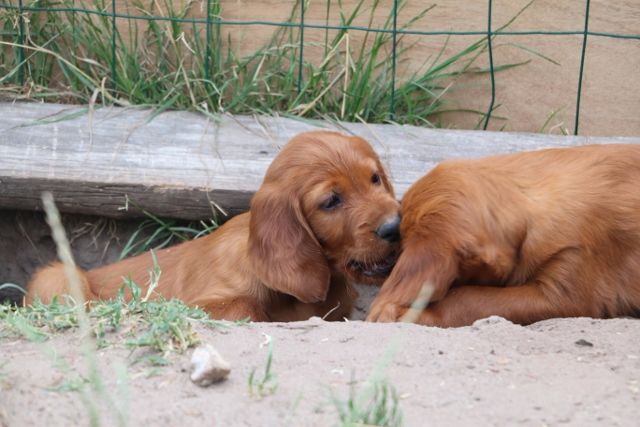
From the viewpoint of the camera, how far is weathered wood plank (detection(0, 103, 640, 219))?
5.82m

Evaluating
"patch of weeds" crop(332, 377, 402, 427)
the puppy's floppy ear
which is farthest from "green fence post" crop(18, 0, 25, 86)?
"patch of weeds" crop(332, 377, 402, 427)

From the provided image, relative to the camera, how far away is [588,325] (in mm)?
4203

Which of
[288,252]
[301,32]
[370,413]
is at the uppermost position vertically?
[301,32]

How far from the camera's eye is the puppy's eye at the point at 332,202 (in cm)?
493

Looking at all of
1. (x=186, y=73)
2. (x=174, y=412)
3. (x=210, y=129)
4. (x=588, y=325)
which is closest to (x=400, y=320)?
(x=588, y=325)

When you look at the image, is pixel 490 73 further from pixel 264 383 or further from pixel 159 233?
pixel 264 383

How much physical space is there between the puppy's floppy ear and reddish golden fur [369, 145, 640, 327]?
0.60 meters

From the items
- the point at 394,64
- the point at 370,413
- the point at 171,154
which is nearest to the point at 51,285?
the point at 171,154

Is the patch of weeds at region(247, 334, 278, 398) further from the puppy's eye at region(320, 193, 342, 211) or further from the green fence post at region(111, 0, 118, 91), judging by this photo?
the green fence post at region(111, 0, 118, 91)

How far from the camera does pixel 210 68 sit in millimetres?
6562

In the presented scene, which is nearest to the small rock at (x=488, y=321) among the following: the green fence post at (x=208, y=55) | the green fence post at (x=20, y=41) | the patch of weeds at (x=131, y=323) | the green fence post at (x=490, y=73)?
the patch of weeds at (x=131, y=323)

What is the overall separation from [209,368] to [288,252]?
1815mm

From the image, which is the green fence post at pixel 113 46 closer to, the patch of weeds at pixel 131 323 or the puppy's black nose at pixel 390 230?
the puppy's black nose at pixel 390 230

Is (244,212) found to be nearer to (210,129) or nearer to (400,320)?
(210,129)
